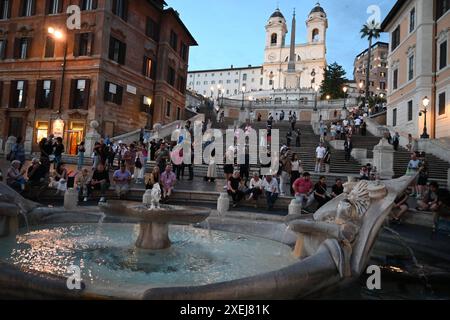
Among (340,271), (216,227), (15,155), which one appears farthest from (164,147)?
(340,271)

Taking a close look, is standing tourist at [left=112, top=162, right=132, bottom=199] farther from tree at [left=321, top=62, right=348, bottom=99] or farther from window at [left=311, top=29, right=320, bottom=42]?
window at [left=311, top=29, right=320, bottom=42]

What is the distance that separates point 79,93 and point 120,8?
8464mm

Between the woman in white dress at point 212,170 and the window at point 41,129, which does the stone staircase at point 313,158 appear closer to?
the woman in white dress at point 212,170

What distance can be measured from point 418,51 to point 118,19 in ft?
81.2

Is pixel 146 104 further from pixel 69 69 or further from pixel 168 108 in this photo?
pixel 69 69

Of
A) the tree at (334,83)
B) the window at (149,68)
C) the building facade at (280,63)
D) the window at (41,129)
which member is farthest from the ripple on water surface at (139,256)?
the building facade at (280,63)

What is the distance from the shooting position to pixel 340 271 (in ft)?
13.1

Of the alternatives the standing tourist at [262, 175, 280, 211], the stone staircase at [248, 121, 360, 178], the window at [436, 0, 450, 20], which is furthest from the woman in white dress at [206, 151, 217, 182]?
the window at [436, 0, 450, 20]

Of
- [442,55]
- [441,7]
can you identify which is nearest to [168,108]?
[442,55]

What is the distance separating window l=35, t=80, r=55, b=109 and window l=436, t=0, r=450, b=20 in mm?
30976

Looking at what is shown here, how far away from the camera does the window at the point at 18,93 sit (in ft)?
101

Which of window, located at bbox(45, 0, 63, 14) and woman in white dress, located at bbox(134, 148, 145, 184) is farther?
window, located at bbox(45, 0, 63, 14)

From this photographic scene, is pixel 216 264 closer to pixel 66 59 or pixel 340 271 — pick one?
pixel 340 271

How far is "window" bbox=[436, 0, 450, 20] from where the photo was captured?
25.7 m
